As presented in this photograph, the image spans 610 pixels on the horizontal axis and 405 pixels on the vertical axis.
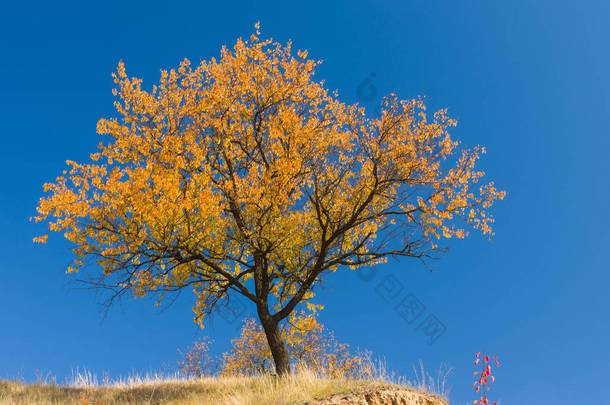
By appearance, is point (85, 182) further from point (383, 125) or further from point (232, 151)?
point (383, 125)

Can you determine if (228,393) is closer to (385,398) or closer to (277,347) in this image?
(277,347)

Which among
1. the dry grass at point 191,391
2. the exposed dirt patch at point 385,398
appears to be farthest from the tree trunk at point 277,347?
the exposed dirt patch at point 385,398

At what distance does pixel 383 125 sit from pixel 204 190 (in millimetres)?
6997

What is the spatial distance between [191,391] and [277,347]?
360 cm

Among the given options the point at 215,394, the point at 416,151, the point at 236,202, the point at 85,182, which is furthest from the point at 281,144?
the point at 215,394

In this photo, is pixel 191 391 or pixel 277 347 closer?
pixel 191 391

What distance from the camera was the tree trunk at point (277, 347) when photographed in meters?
17.5

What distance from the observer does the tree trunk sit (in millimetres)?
17484

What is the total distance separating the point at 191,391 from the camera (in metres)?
17.1

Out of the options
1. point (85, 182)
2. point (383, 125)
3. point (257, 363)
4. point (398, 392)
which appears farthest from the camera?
point (257, 363)

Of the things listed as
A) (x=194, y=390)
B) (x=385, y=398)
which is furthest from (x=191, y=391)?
(x=385, y=398)

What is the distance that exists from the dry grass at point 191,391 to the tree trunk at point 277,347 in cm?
66

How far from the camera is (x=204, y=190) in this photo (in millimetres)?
15039

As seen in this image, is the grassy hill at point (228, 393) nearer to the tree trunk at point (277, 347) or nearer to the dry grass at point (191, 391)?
the dry grass at point (191, 391)
